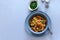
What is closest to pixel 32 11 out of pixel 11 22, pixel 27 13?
pixel 27 13

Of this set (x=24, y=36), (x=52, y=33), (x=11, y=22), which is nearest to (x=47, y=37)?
(x=52, y=33)

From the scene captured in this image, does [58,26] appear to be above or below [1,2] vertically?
below

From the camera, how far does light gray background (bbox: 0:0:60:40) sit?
1.15 m

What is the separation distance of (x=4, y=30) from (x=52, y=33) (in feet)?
0.97

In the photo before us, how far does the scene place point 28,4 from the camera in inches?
46.5

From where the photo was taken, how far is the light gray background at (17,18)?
3.77 feet

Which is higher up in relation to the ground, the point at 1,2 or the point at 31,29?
the point at 1,2

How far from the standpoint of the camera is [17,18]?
3.86 feet

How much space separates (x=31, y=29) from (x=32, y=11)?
0.38 feet

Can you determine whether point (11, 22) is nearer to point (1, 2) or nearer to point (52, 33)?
point (1, 2)

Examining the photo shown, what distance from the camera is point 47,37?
1.13 meters

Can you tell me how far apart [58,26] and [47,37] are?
0.09 metres

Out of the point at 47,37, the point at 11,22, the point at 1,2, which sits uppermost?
the point at 1,2

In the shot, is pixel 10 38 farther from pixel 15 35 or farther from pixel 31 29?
pixel 31 29
